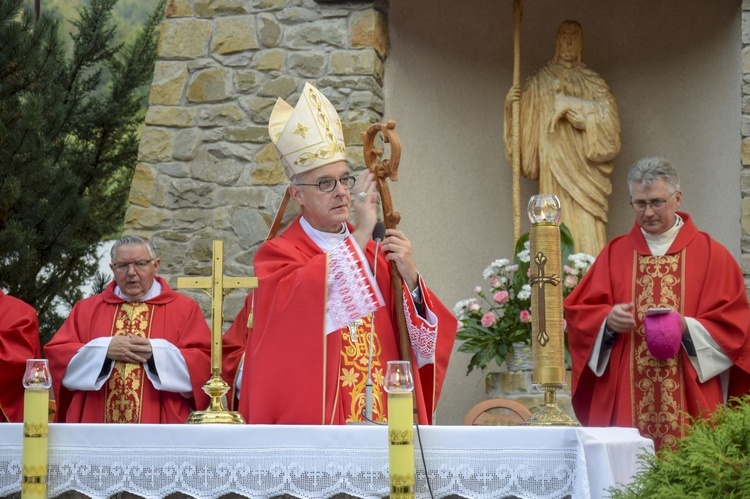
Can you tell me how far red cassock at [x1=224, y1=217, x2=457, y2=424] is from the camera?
4.96 meters

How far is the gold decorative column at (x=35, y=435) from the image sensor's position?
4.10 meters

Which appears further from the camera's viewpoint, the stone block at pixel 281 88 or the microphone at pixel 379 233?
the stone block at pixel 281 88

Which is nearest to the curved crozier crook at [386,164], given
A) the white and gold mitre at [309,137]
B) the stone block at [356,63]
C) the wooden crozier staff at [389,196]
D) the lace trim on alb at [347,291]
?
the wooden crozier staff at [389,196]

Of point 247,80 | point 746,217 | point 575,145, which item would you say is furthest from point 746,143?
point 247,80

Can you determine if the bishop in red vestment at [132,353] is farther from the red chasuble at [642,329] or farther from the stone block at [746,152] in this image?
the stone block at [746,152]

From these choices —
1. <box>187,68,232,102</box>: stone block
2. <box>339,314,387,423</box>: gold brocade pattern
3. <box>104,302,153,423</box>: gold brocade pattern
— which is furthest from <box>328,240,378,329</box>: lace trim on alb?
<box>187,68,232,102</box>: stone block

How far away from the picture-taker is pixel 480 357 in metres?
7.48

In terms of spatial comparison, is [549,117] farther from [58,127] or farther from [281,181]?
[58,127]

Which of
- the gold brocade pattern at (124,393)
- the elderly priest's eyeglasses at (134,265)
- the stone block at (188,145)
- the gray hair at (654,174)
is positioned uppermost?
the stone block at (188,145)

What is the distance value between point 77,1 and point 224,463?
1024 cm

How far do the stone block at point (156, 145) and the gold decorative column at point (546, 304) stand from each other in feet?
13.7

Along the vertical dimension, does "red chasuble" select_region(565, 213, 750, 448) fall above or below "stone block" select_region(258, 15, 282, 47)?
below

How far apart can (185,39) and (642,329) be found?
3795 mm

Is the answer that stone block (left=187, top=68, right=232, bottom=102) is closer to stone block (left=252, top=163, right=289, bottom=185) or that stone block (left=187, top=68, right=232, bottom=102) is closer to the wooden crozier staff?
stone block (left=252, top=163, right=289, bottom=185)
